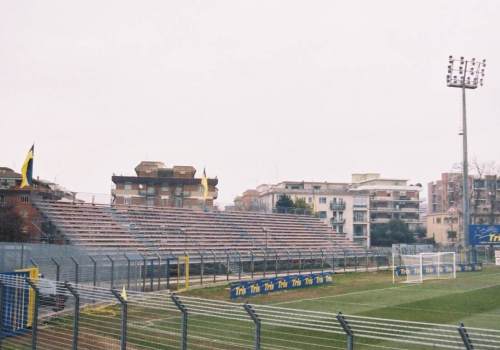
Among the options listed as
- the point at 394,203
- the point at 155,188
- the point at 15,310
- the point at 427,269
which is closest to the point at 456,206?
the point at 394,203

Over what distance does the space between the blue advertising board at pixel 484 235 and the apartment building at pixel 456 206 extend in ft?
122

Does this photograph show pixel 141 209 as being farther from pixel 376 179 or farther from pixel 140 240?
pixel 376 179

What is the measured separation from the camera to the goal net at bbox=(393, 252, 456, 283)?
4062 cm

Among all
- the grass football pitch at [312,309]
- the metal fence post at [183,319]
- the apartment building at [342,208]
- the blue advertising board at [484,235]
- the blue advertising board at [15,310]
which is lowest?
the grass football pitch at [312,309]

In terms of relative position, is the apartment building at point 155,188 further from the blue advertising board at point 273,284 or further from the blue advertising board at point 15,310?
the blue advertising board at point 15,310

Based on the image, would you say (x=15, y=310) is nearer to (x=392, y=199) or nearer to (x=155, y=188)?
(x=155, y=188)

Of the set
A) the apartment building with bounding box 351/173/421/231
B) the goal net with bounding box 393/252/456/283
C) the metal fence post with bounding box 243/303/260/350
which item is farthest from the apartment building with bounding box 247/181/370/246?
the metal fence post with bounding box 243/303/260/350

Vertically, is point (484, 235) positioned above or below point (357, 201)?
below

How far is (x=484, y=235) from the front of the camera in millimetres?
56750

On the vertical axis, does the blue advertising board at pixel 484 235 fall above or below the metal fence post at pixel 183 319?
above

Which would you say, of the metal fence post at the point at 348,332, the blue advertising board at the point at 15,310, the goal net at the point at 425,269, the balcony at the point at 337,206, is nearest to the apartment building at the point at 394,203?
the balcony at the point at 337,206

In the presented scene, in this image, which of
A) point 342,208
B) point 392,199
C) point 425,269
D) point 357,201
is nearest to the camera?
point 425,269

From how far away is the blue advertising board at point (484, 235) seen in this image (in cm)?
5656

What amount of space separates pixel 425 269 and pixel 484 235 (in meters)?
16.8
